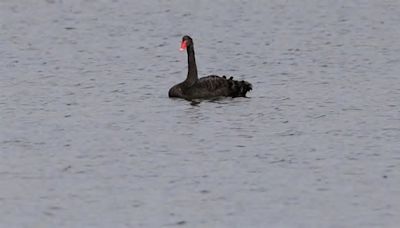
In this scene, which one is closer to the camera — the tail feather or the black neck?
the tail feather

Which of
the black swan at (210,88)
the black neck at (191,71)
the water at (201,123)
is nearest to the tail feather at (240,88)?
the black swan at (210,88)

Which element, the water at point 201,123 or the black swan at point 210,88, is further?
the black swan at point 210,88

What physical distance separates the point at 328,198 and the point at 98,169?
333cm

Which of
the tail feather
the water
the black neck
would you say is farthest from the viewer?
the black neck

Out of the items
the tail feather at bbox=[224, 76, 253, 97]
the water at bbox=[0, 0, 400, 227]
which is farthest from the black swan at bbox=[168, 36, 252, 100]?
the water at bbox=[0, 0, 400, 227]

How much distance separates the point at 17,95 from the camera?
25125mm

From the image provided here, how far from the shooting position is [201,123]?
22.4 meters

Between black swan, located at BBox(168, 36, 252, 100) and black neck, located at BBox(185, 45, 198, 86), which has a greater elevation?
black neck, located at BBox(185, 45, 198, 86)

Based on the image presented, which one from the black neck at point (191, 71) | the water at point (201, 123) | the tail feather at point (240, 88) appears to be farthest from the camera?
the black neck at point (191, 71)

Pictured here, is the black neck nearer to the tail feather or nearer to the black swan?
the black swan

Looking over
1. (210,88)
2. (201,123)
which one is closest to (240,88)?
(210,88)

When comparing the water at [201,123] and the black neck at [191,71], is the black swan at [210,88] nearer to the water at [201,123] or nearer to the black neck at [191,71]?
the black neck at [191,71]

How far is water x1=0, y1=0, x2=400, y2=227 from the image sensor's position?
634 inches

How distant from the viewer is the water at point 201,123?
1609cm
